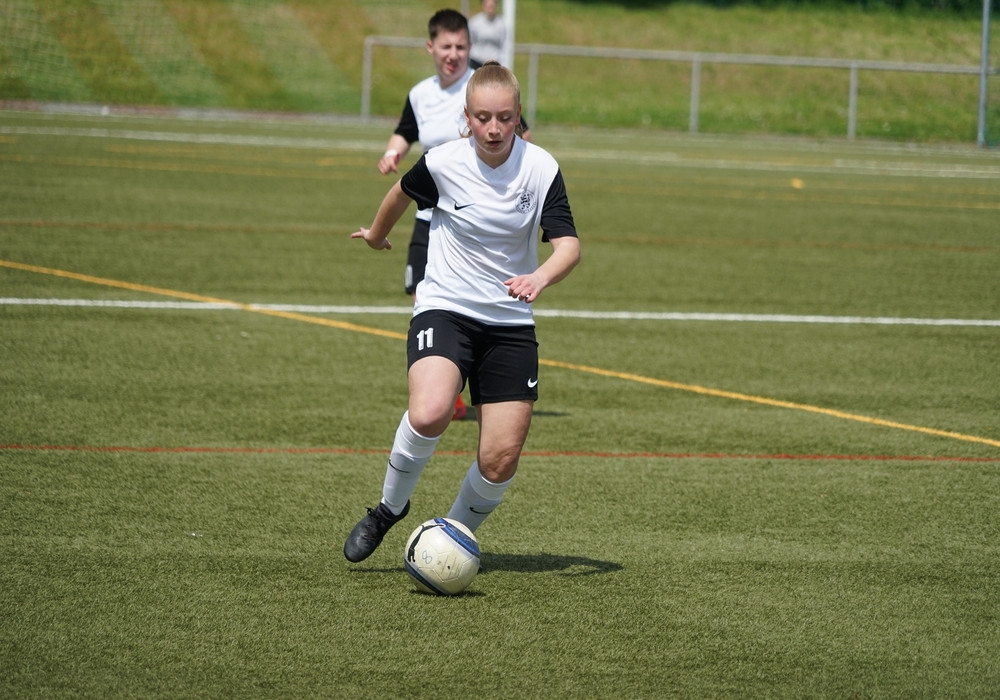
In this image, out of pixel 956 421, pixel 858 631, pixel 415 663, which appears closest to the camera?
pixel 415 663

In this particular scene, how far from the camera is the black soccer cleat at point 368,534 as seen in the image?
4812 millimetres

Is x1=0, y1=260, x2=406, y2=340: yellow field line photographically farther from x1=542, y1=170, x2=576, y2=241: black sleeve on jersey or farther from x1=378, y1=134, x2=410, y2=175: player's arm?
x1=542, y1=170, x2=576, y2=241: black sleeve on jersey

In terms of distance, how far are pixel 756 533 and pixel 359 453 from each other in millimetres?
2008

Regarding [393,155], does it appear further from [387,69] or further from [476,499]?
[387,69]

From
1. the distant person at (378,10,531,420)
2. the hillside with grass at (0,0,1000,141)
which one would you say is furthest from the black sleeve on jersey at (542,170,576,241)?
the hillside with grass at (0,0,1000,141)

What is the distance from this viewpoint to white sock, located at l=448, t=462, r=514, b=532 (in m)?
4.85

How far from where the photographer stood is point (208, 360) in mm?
8359

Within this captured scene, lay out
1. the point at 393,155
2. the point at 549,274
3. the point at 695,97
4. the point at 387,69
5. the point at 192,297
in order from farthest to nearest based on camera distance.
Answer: the point at 387,69 → the point at 695,97 → the point at 192,297 → the point at 393,155 → the point at 549,274

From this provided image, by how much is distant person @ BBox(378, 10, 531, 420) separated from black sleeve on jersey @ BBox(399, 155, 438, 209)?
2468 millimetres

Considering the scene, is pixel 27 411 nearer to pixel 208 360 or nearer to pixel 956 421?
pixel 208 360

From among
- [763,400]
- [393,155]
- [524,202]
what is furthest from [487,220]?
[763,400]

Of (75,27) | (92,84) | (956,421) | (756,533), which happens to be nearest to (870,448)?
(956,421)

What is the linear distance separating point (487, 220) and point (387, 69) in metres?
32.3

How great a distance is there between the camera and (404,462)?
4750 millimetres
